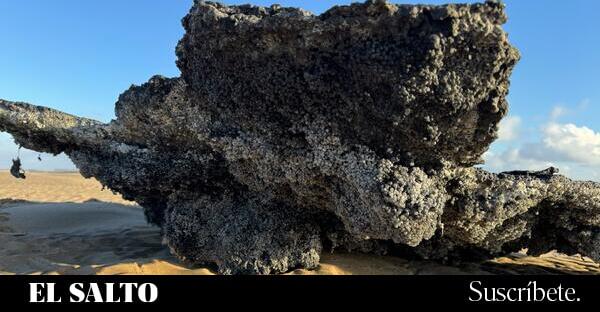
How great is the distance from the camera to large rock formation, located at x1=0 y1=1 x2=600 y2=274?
3.80 m

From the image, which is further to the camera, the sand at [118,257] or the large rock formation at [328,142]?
the sand at [118,257]

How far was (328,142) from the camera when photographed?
4.34 meters

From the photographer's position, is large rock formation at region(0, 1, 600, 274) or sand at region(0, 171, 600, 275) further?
sand at region(0, 171, 600, 275)

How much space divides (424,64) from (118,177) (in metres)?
3.52

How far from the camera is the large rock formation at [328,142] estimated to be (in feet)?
12.5

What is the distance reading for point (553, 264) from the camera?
6.07 meters
